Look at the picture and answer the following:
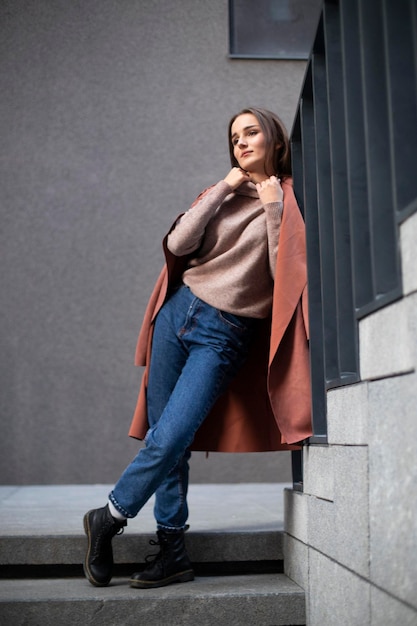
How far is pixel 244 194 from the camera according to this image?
6.40ft

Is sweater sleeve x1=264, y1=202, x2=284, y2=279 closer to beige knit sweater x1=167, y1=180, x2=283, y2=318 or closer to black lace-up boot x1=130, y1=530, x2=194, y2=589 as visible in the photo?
beige knit sweater x1=167, y1=180, x2=283, y2=318

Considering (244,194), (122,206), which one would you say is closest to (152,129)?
(122,206)

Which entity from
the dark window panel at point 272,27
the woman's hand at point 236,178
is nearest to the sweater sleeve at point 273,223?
the woman's hand at point 236,178

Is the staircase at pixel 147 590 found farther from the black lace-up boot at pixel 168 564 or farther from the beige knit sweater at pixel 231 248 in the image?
the beige knit sweater at pixel 231 248

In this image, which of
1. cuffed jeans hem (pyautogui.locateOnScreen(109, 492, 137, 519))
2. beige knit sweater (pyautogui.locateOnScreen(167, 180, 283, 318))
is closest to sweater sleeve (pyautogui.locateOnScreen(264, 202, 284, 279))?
beige knit sweater (pyautogui.locateOnScreen(167, 180, 283, 318))

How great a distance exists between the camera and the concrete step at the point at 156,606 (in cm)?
166

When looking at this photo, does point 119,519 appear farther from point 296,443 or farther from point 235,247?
point 235,247

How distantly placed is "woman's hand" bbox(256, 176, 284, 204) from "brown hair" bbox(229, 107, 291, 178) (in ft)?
0.41

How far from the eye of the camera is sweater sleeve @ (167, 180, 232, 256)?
6.07 ft

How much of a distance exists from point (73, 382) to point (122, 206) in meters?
1.01

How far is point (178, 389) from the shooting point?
1.79 meters

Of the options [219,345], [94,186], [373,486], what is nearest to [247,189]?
[219,345]

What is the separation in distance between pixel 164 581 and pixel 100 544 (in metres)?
0.18

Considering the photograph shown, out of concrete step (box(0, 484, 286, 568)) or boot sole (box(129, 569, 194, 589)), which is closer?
boot sole (box(129, 569, 194, 589))
